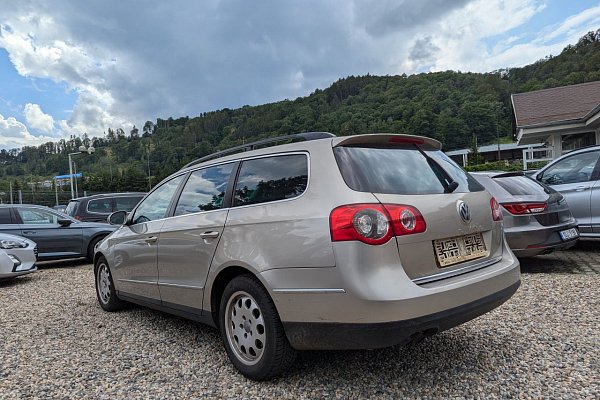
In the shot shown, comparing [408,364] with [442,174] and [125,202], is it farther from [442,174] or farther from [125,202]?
[125,202]

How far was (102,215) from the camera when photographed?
10867 millimetres

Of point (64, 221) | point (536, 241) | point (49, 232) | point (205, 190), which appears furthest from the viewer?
point (64, 221)

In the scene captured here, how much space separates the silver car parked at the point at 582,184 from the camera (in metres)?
6.12

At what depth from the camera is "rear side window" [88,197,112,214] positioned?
1092cm

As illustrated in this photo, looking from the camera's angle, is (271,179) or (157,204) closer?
(271,179)

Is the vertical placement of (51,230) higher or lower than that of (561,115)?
lower

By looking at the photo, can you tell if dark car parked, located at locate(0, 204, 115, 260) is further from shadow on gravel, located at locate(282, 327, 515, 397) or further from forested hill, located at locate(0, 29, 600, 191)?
forested hill, located at locate(0, 29, 600, 191)

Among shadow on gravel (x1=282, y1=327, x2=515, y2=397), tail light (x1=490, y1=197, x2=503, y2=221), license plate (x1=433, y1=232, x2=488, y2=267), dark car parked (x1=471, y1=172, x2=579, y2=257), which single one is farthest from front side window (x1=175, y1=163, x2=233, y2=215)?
dark car parked (x1=471, y1=172, x2=579, y2=257)

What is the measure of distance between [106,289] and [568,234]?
18.7ft

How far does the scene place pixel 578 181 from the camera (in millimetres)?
6473

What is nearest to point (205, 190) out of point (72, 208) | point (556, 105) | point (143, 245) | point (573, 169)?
point (143, 245)

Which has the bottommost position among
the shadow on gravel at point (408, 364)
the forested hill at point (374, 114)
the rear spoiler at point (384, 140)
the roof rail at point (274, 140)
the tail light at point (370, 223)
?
the shadow on gravel at point (408, 364)

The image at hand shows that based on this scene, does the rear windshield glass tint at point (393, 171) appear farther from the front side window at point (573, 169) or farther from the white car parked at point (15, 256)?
the white car parked at point (15, 256)

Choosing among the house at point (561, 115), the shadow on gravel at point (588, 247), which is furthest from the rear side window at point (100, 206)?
the house at point (561, 115)
